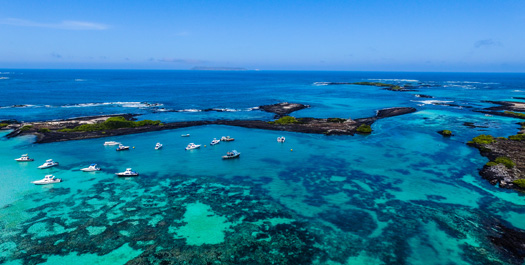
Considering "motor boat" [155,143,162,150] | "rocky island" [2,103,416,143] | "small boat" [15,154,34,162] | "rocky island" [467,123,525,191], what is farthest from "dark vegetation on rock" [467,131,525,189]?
"small boat" [15,154,34,162]

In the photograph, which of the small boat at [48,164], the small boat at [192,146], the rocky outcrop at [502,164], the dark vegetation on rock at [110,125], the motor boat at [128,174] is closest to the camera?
the rocky outcrop at [502,164]

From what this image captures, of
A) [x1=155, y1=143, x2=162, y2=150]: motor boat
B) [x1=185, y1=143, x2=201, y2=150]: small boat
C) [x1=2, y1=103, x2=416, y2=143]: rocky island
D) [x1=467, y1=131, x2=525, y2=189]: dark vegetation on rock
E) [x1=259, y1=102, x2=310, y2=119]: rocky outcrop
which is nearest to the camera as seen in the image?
[x1=467, y1=131, x2=525, y2=189]: dark vegetation on rock

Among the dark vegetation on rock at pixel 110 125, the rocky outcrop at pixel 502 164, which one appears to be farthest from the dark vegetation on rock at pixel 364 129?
the dark vegetation on rock at pixel 110 125

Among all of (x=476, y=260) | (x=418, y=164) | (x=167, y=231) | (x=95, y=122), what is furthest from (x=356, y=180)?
(x=95, y=122)

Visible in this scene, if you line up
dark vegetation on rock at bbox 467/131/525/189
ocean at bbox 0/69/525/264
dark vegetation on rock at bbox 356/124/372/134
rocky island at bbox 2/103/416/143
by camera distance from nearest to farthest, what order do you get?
ocean at bbox 0/69/525/264 → dark vegetation on rock at bbox 467/131/525/189 → rocky island at bbox 2/103/416/143 → dark vegetation on rock at bbox 356/124/372/134

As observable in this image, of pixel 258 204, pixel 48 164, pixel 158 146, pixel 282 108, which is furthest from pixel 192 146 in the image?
pixel 282 108

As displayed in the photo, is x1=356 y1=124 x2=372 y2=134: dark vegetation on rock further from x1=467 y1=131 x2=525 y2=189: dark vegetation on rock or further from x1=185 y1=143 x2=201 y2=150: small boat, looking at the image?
x1=185 y1=143 x2=201 y2=150: small boat

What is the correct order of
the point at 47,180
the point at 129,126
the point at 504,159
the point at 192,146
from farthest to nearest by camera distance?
the point at 129,126, the point at 192,146, the point at 504,159, the point at 47,180

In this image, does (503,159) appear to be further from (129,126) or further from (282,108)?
(129,126)

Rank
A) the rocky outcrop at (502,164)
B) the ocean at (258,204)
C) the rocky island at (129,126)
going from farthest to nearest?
1. the rocky island at (129,126)
2. the rocky outcrop at (502,164)
3. the ocean at (258,204)

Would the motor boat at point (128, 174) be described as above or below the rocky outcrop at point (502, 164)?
below

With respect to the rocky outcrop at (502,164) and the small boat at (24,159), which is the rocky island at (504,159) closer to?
the rocky outcrop at (502,164)
